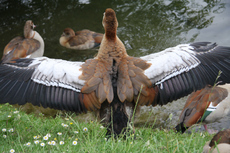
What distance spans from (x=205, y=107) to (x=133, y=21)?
5.33 meters

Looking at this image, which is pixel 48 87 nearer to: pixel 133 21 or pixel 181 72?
pixel 181 72

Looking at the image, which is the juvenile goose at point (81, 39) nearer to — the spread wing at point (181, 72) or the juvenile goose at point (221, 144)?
the spread wing at point (181, 72)

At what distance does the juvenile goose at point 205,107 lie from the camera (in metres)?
4.86

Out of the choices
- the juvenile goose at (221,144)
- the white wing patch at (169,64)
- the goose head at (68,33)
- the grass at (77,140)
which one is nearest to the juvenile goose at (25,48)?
the goose head at (68,33)

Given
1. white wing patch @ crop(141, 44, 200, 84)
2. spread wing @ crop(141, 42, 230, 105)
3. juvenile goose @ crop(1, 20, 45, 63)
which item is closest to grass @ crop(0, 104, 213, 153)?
spread wing @ crop(141, 42, 230, 105)

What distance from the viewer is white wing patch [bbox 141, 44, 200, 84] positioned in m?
3.95

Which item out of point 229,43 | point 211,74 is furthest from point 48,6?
point 211,74

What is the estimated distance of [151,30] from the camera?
9031 mm

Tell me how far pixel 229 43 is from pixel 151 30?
7.93 feet

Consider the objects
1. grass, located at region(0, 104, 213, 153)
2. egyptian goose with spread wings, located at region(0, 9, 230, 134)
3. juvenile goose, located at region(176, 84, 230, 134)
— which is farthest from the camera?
juvenile goose, located at region(176, 84, 230, 134)

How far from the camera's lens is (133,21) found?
9453 millimetres

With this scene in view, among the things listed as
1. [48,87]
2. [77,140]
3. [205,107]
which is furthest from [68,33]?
[77,140]

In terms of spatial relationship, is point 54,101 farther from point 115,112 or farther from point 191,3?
point 191,3

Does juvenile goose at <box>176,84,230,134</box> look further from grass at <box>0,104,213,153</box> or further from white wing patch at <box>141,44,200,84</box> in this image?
white wing patch at <box>141,44,200,84</box>
